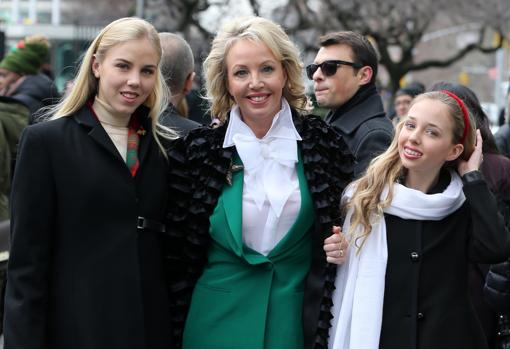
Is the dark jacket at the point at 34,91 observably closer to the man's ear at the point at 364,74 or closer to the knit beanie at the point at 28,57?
the knit beanie at the point at 28,57

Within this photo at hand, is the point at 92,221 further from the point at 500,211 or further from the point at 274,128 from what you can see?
the point at 500,211

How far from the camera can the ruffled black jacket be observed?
3438 mm

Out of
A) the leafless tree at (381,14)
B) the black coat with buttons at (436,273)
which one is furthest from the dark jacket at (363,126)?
the leafless tree at (381,14)

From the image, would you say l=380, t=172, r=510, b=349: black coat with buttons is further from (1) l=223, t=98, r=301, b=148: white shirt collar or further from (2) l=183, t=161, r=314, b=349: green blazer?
(1) l=223, t=98, r=301, b=148: white shirt collar

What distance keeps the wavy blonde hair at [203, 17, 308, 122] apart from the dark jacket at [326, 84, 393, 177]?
1.69ft

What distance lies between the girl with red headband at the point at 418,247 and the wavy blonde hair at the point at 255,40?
0.52 m

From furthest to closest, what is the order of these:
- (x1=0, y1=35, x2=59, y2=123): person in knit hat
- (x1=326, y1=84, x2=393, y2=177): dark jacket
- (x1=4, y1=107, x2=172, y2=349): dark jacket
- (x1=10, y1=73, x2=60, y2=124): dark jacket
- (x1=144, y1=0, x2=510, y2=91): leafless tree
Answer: (x1=144, y1=0, x2=510, y2=91): leafless tree < (x1=0, y1=35, x2=59, y2=123): person in knit hat < (x1=10, y1=73, x2=60, y2=124): dark jacket < (x1=326, y1=84, x2=393, y2=177): dark jacket < (x1=4, y1=107, x2=172, y2=349): dark jacket

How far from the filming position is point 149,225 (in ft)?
10.9

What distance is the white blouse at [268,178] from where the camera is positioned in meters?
3.43

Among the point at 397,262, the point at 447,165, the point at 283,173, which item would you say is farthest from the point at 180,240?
the point at 447,165

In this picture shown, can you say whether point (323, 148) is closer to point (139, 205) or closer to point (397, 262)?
point (397, 262)

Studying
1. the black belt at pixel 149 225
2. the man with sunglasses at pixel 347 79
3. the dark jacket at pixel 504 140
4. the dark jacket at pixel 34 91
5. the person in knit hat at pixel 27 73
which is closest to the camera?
the black belt at pixel 149 225

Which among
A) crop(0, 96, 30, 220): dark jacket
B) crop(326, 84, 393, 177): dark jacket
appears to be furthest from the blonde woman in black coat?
crop(0, 96, 30, 220): dark jacket

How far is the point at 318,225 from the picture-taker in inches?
136
